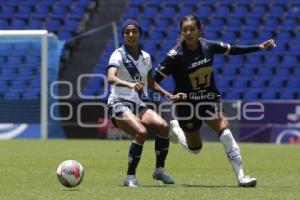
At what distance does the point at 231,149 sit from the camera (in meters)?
10.6

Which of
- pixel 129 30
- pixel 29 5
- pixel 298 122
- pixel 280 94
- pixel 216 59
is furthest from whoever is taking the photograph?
pixel 29 5

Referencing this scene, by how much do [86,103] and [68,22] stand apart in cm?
786

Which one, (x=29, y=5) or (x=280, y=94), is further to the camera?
(x=29, y=5)

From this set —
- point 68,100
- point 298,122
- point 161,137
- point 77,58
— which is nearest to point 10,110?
point 68,100

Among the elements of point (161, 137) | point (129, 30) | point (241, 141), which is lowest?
point (241, 141)

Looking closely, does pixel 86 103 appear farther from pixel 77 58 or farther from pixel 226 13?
pixel 226 13

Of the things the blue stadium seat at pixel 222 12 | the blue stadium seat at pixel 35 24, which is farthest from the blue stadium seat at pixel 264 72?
the blue stadium seat at pixel 35 24

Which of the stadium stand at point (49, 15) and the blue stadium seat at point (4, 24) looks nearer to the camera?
the blue stadium seat at point (4, 24)

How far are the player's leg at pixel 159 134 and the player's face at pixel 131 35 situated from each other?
92 cm

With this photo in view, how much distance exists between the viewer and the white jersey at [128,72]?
10.7 metres

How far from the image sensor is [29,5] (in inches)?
1355

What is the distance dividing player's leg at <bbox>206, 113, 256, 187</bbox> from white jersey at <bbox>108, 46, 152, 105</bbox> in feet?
3.40

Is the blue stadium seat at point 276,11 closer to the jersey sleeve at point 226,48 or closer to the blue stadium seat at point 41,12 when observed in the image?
the blue stadium seat at point 41,12

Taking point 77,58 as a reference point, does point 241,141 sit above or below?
below
